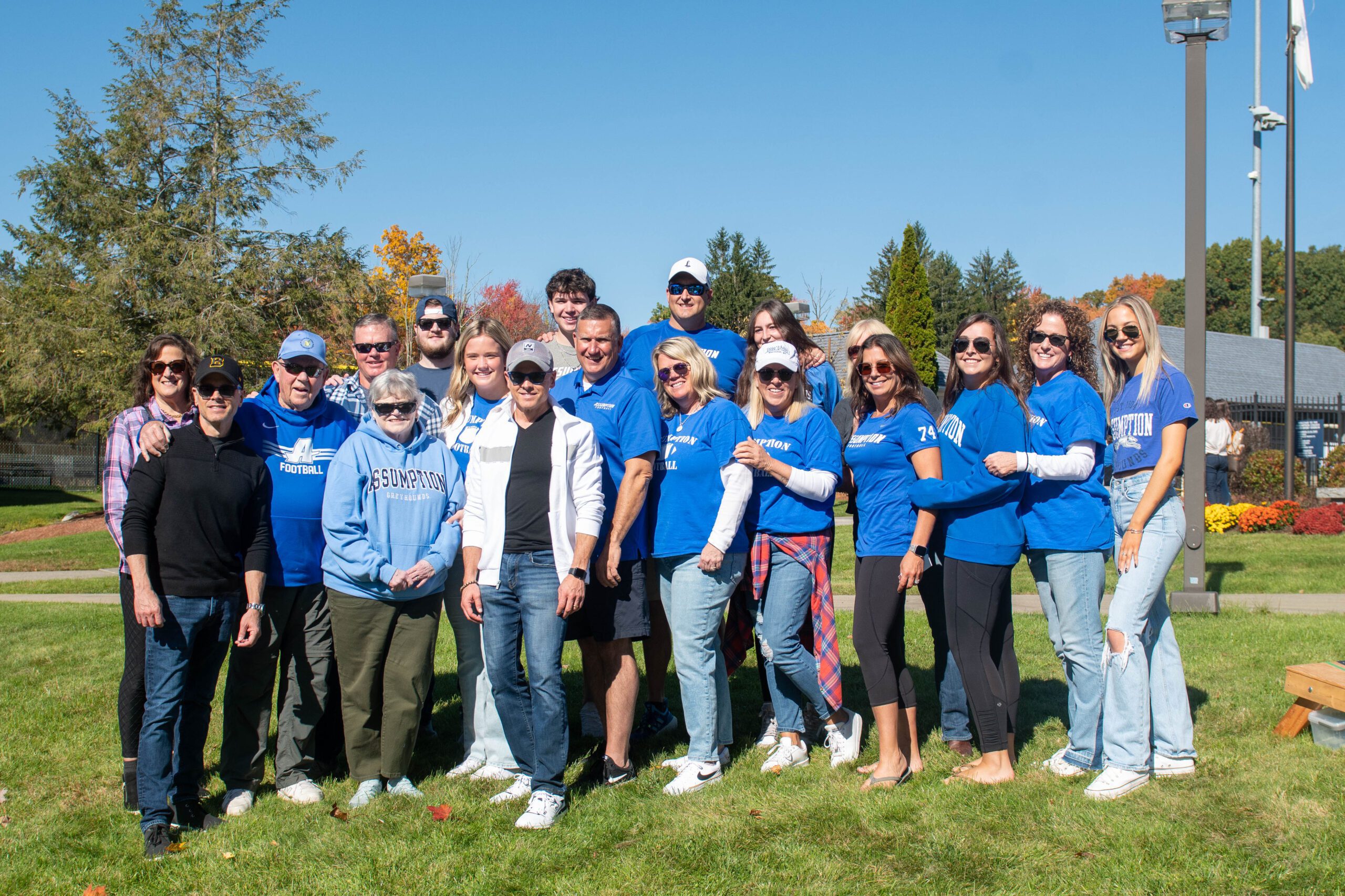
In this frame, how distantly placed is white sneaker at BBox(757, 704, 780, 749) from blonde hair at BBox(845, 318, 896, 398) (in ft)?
5.75

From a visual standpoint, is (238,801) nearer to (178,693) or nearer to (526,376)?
(178,693)

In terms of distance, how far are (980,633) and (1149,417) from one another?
1.22m

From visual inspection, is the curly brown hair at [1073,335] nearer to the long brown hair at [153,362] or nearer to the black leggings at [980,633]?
the black leggings at [980,633]

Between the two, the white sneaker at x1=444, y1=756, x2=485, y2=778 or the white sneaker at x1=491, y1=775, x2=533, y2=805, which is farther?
the white sneaker at x1=444, y1=756, x2=485, y2=778

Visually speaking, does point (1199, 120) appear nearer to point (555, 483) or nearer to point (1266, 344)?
point (555, 483)

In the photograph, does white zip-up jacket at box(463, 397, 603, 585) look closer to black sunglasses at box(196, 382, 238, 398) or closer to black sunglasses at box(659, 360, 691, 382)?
black sunglasses at box(659, 360, 691, 382)

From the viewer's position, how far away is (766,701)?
5.70 metres

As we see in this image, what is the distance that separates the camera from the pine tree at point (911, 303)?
Answer: 1206 inches

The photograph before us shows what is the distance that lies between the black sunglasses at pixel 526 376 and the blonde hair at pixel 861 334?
1.53 m

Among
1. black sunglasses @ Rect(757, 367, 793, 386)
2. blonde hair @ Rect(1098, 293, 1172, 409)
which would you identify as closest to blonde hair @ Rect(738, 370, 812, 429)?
black sunglasses @ Rect(757, 367, 793, 386)

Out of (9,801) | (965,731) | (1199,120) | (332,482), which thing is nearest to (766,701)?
(965,731)

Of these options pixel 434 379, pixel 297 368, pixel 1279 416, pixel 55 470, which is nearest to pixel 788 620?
pixel 434 379

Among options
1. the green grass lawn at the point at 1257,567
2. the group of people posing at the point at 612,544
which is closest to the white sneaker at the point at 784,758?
the group of people posing at the point at 612,544

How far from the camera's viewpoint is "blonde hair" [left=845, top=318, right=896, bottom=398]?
485cm
